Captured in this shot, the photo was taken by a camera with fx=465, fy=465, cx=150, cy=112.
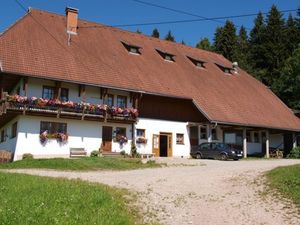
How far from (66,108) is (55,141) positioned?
226 centimetres

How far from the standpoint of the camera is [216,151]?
33.9 meters

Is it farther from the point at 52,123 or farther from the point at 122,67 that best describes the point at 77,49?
the point at 52,123

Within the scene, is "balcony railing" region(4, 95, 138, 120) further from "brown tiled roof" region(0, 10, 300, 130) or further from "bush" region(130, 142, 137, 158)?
"bush" region(130, 142, 137, 158)

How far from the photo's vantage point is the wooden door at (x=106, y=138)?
1278 inches

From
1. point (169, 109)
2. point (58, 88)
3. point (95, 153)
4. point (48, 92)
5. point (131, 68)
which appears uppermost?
point (131, 68)

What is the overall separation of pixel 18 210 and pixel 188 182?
885cm

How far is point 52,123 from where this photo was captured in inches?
1195

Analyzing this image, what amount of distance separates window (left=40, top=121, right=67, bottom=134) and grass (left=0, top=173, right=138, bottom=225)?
593 inches

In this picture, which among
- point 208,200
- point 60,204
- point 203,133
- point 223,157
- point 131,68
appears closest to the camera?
point 60,204

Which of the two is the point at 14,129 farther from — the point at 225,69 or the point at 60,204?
the point at 225,69

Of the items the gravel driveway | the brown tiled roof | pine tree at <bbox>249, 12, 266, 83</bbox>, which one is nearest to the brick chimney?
the brown tiled roof

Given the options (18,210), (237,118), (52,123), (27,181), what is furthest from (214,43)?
(18,210)

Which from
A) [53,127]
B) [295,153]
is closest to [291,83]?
[295,153]

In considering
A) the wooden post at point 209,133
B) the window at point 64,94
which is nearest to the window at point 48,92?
the window at point 64,94
